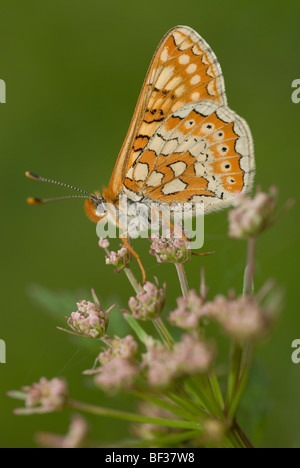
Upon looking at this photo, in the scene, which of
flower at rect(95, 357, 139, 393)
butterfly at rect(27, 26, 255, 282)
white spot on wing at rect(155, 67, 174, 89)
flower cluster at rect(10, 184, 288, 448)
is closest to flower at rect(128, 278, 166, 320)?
flower cluster at rect(10, 184, 288, 448)

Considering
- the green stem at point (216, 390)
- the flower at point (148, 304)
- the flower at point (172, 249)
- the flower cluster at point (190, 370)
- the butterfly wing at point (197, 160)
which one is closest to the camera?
the flower cluster at point (190, 370)

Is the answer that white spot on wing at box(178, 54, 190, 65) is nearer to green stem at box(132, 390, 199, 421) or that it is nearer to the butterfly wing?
the butterfly wing

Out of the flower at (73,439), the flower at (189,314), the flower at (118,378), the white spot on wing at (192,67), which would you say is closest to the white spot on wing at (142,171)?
the white spot on wing at (192,67)

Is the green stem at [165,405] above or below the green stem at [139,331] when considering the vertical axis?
below

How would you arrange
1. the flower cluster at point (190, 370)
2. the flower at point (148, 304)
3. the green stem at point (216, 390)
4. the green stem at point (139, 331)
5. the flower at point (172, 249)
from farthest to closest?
the flower at point (172, 249)
the flower at point (148, 304)
the green stem at point (139, 331)
the green stem at point (216, 390)
the flower cluster at point (190, 370)

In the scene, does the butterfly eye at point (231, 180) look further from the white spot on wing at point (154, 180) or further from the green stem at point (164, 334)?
the green stem at point (164, 334)

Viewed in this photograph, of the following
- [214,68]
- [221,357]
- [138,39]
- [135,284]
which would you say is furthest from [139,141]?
[138,39]
